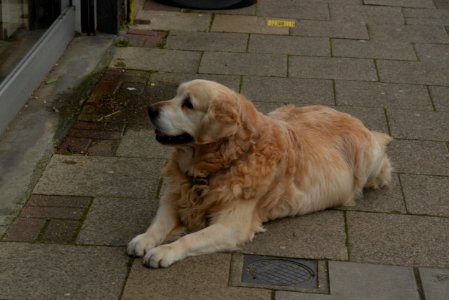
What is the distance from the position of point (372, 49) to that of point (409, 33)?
0.77 meters

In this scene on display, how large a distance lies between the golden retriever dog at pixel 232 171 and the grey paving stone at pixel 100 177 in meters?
0.55

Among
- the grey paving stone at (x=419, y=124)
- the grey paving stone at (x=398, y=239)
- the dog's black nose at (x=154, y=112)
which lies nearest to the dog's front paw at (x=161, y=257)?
the dog's black nose at (x=154, y=112)

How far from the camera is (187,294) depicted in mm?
4914

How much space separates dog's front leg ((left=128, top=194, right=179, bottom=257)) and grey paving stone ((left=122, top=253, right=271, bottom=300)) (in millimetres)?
87

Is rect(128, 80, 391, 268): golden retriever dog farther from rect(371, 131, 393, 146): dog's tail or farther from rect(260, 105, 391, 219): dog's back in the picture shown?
rect(371, 131, 393, 146): dog's tail

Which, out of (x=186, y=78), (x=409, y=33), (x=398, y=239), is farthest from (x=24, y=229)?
(x=409, y=33)

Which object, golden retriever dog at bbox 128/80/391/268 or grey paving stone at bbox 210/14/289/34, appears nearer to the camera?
golden retriever dog at bbox 128/80/391/268

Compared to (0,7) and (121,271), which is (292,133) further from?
(0,7)

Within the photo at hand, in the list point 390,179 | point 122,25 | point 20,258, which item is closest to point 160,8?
point 122,25

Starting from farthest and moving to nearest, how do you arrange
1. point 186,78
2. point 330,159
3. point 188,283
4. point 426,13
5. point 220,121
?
1. point 426,13
2. point 186,78
3. point 330,159
4. point 220,121
5. point 188,283

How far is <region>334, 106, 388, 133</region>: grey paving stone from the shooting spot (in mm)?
Result: 7367

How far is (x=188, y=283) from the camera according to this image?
5.02m

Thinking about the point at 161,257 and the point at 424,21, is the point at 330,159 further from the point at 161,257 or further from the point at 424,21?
the point at 424,21

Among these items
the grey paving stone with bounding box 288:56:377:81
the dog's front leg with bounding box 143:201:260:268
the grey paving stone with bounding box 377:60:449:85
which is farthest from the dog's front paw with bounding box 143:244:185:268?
the grey paving stone with bounding box 377:60:449:85
